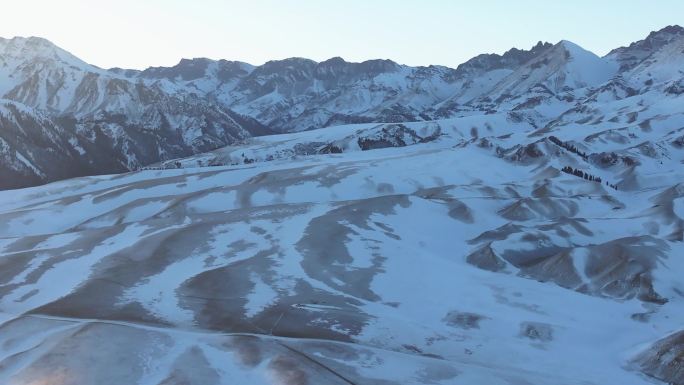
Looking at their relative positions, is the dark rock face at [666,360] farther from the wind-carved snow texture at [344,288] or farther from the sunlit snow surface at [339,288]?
the sunlit snow surface at [339,288]

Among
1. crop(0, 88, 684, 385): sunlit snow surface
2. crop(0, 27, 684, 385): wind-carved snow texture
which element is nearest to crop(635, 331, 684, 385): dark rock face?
crop(0, 27, 684, 385): wind-carved snow texture

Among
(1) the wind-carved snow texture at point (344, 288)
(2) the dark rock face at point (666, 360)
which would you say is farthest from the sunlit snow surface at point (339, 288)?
(2) the dark rock face at point (666, 360)

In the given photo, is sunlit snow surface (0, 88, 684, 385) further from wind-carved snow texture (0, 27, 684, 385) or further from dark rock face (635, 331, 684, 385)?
dark rock face (635, 331, 684, 385)

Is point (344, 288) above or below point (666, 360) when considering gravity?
below

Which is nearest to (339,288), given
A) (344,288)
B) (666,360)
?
(344,288)

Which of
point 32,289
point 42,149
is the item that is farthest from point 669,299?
point 42,149

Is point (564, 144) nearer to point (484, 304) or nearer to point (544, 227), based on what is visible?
point (544, 227)

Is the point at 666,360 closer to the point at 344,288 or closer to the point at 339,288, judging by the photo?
the point at 344,288
